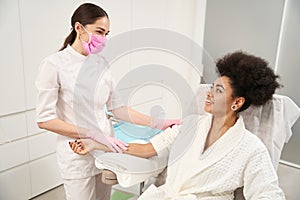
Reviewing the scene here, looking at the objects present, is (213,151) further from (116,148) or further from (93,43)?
(93,43)

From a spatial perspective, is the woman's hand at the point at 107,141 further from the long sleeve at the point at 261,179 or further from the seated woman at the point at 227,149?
the long sleeve at the point at 261,179

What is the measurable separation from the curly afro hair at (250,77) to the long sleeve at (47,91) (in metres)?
0.72

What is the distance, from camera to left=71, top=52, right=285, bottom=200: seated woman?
126cm

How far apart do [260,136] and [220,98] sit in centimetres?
34

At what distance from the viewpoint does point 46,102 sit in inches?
49.8

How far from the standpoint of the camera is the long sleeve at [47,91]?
1255mm

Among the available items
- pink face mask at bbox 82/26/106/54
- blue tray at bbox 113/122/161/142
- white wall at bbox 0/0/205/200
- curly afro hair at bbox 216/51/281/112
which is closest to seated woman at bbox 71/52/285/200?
curly afro hair at bbox 216/51/281/112

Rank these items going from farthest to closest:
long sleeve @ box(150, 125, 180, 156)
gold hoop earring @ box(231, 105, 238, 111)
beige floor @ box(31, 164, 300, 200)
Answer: beige floor @ box(31, 164, 300, 200) → long sleeve @ box(150, 125, 180, 156) → gold hoop earring @ box(231, 105, 238, 111)

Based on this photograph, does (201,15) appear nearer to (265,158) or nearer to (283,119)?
(283,119)

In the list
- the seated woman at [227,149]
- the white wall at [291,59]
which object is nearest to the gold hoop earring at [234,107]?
the seated woman at [227,149]

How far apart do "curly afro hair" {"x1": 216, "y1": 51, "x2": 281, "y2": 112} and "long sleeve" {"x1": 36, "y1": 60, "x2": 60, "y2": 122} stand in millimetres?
722

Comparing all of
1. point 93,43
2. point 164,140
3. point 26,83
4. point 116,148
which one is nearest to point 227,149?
point 164,140

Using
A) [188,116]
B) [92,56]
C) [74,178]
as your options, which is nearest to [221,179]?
[188,116]

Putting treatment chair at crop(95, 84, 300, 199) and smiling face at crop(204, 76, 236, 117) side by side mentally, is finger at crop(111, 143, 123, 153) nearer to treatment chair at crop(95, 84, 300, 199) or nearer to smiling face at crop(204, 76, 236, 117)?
treatment chair at crop(95, 84, 300, 199)
